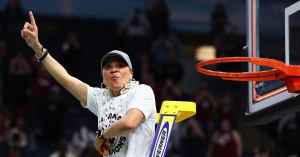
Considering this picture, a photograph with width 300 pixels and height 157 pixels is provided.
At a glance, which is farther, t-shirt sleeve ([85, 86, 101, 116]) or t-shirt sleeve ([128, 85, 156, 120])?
t-shirt sleeve ([85, 86, 101, 116])

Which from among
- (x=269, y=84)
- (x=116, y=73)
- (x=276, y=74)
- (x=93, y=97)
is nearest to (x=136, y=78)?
(x=269, y=84)

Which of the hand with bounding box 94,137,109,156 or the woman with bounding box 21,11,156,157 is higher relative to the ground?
the woman with bounding box 21,11,156,157

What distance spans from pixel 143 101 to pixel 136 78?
12.6 m

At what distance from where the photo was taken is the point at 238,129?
20266 mm

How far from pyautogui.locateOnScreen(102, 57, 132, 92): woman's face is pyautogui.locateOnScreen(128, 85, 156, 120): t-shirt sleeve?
0.51 ft

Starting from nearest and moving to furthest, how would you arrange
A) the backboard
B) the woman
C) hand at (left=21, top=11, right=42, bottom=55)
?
the woman, hand at (left=21, top=11, right=42, bottom=55), the backboard

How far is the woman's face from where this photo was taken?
6.65 meters

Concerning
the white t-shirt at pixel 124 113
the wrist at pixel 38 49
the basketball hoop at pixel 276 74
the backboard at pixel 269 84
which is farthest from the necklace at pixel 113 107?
the backboard at pixel 269 84

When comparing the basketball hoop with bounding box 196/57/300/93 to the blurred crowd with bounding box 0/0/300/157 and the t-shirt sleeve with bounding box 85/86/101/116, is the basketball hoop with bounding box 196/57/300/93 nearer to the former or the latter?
the t-shirt sleeve with bounding box 85/86/101/116

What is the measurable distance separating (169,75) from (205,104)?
4.14 feet

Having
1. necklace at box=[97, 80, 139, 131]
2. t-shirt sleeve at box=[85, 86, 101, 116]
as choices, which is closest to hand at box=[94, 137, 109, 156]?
necklace at box=[97, 80, 139, 131]

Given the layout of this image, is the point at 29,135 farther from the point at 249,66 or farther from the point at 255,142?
the point at 249,66

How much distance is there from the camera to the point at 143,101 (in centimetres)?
654

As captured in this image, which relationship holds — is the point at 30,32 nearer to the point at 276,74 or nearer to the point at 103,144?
the point at 103,144
